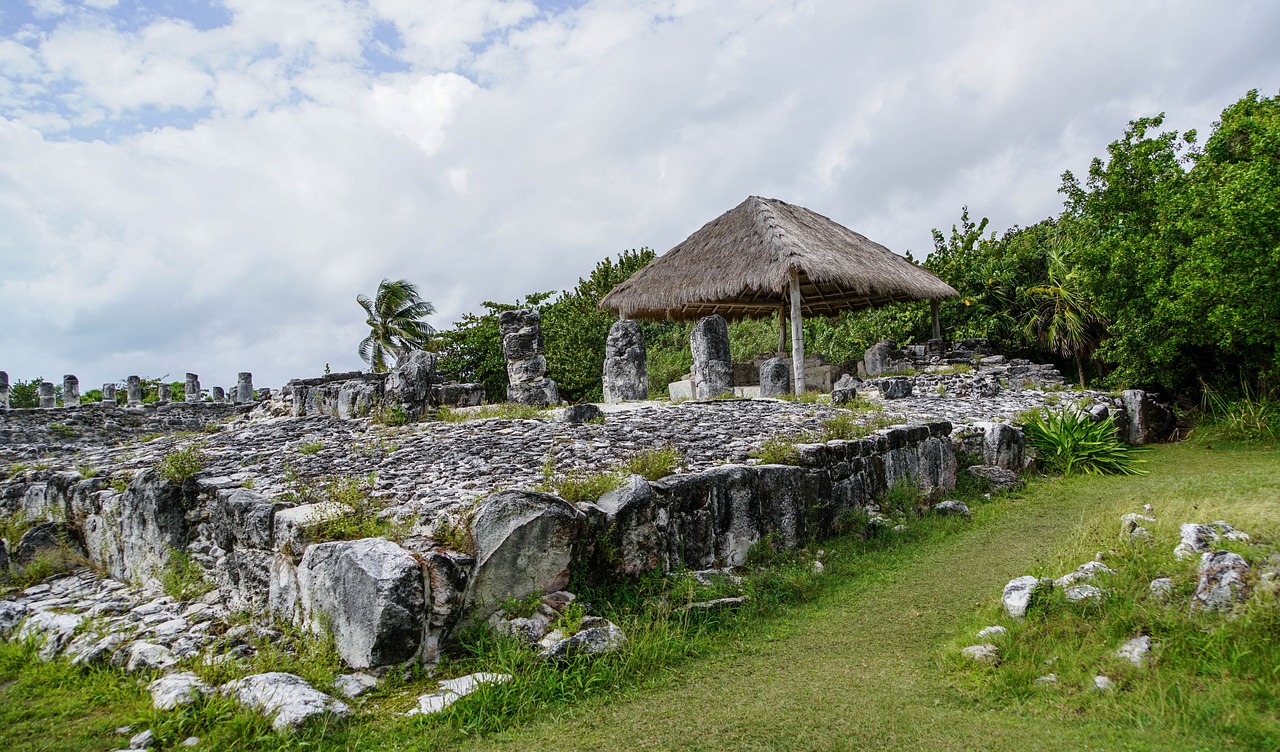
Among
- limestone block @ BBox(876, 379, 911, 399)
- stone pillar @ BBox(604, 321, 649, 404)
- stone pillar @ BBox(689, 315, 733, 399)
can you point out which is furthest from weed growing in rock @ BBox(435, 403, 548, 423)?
limestone block @ BBox(876, 379, 911, 399)

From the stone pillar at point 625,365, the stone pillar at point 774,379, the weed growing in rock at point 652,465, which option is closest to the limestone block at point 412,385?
the stone pillar at point 625,365

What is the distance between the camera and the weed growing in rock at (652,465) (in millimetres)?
5582

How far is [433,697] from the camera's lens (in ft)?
12.2

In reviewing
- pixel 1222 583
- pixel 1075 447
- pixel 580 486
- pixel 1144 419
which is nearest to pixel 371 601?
pixel 580 486

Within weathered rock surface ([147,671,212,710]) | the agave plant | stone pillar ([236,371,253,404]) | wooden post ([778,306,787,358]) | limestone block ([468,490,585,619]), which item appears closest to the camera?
weathered rock surface ([147,671,212,710])

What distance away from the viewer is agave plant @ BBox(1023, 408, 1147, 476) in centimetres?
967

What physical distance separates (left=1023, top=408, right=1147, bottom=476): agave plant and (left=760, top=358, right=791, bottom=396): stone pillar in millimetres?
3762

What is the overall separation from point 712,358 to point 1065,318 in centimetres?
871

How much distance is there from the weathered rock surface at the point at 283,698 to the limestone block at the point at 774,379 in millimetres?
9697

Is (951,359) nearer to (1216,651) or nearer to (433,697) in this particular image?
(1216,651)

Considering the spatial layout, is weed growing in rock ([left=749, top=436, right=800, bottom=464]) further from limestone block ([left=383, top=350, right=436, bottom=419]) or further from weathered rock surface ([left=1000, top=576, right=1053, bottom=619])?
limestone block ([left=383, top=350, right=436, bottom=419])

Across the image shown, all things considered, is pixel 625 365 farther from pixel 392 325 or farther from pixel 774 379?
pixel 392 325

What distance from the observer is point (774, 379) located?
41.7ft

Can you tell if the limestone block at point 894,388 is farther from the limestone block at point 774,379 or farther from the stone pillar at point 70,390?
the stone pillar at point 70,390
